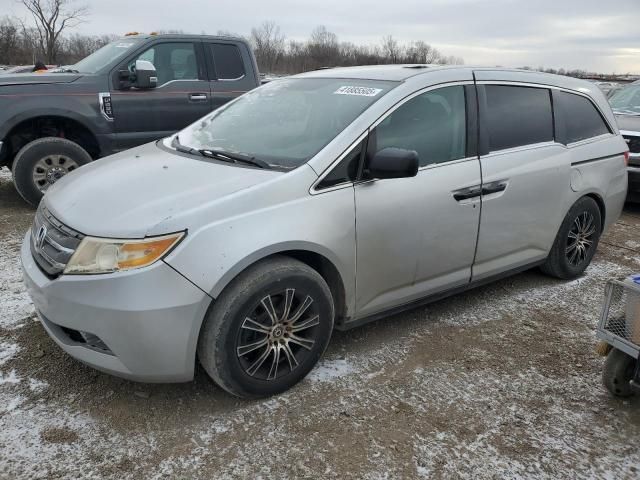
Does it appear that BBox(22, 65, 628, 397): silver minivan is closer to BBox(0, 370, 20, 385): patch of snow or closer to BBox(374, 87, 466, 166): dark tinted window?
BBox(374, 87, 466, 166): dark tinted window

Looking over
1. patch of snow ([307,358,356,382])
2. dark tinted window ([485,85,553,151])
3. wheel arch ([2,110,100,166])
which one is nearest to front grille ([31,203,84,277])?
patch of snow ([307,358,356,382])

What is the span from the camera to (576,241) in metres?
4.41

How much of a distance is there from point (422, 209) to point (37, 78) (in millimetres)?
4833

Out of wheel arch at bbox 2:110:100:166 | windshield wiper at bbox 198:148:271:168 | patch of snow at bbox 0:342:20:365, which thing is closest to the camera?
windshield wiper at bbox 198:148:271:168

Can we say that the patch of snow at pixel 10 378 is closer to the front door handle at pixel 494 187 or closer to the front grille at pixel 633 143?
the front door handle at pixel 494 187

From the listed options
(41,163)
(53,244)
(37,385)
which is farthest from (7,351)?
A: (41,163)

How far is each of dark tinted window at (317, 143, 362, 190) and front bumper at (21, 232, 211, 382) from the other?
0.89 m

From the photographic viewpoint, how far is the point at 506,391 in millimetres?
2961

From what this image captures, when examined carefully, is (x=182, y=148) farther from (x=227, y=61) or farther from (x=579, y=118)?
(x=227, y=61)

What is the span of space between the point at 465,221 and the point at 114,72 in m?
4.74

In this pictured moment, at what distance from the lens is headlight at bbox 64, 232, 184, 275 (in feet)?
7.77

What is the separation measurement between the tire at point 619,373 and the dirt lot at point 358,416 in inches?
3.6

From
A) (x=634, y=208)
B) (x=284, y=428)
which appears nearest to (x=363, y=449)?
(x=284, y=428)

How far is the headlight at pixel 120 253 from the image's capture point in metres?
2.37
